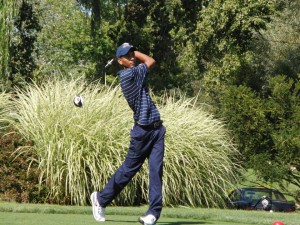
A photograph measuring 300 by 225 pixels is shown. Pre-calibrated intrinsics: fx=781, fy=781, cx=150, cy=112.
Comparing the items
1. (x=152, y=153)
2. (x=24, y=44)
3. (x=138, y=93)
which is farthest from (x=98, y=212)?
(x=24, y=44)

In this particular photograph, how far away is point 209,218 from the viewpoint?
10.1 meters

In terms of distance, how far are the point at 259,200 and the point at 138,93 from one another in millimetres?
13081

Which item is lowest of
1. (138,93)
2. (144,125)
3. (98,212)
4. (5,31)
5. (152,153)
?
(5,31)

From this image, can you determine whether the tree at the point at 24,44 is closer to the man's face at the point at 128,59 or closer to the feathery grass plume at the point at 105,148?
the feathery grass plume at the point at 105,148

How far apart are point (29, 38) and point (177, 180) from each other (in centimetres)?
998

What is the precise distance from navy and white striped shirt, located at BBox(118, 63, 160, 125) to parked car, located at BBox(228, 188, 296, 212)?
29.1 feet

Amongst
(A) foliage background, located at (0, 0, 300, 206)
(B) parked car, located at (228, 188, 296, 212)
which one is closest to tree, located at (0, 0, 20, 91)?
(A) foliage background, located at (0, 0, 300, 206)

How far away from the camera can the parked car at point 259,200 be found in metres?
18.2

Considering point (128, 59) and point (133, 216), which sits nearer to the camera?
point (128, 59)

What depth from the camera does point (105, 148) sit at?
46.0 ft

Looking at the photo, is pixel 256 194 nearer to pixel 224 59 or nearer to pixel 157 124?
pixel 224 59

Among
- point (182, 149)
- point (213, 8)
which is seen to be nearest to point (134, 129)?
point (182, 149)

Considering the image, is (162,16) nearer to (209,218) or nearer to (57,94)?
(57,94)

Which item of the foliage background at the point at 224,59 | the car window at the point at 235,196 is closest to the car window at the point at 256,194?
the foliage background at the point at 224,59
